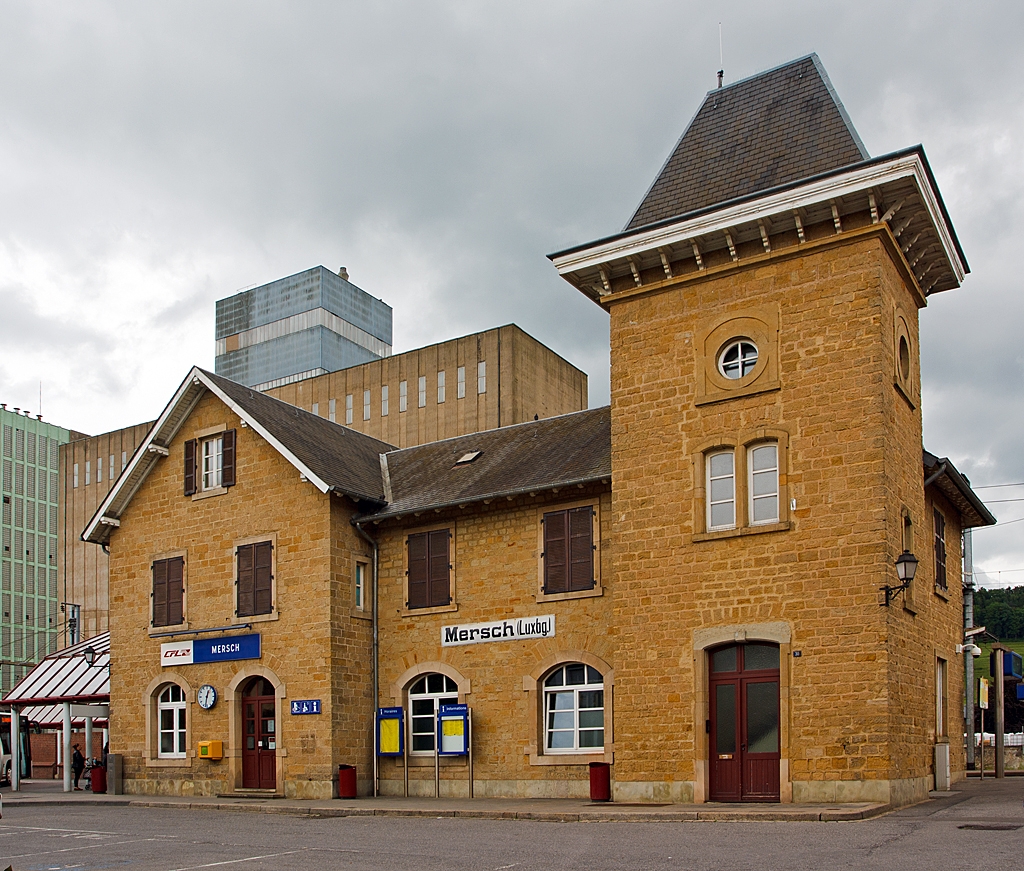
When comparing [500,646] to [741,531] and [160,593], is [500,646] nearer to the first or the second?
[741,531]

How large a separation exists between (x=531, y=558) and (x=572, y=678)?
2.38 metres

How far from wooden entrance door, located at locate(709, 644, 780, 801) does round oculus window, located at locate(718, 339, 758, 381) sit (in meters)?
4.41

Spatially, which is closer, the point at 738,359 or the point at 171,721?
the point at 738,359

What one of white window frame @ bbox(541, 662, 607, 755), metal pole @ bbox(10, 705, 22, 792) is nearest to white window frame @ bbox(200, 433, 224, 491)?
metal pole @ bbox(10, 705, 22, 792)

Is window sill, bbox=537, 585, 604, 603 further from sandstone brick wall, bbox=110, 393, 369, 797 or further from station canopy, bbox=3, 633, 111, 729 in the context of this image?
station canopy, bbox=3, 633, 111, 729

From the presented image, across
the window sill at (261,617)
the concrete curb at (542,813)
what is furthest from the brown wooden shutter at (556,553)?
the window sill at (261,617)

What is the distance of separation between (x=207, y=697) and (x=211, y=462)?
513cm

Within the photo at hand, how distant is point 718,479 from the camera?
1858cm

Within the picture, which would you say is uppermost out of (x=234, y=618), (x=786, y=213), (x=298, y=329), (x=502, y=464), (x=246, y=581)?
(x=298, y=329)

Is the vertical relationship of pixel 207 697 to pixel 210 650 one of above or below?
below

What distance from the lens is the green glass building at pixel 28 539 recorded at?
84.8 meters

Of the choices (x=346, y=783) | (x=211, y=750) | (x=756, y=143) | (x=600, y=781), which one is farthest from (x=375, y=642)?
(x=756, y=143)

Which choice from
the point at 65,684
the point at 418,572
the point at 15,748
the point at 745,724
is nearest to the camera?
the point at 745,724

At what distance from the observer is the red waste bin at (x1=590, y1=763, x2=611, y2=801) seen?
735 inches
